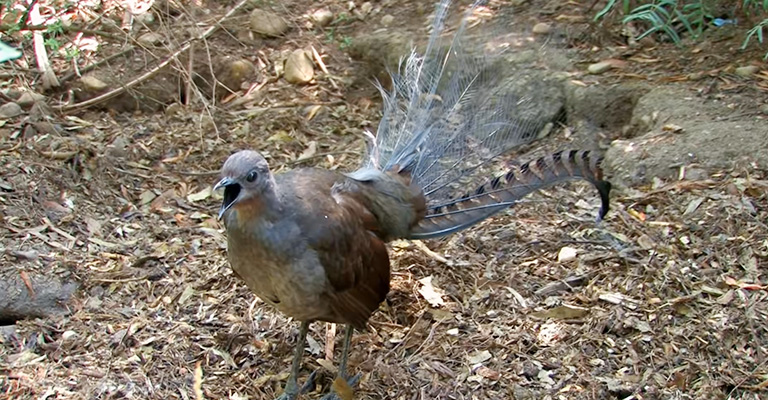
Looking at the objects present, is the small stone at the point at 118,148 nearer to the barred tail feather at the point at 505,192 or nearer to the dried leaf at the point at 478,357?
the barred tail feather at the point at 505,192

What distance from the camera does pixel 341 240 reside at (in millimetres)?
3572

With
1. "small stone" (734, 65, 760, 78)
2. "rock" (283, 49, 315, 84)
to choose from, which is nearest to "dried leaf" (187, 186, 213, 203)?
"rock" (283, 49, 315, 84)

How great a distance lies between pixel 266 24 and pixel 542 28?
2153mm

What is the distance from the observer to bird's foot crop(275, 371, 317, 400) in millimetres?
3818

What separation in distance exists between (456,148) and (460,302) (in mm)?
794

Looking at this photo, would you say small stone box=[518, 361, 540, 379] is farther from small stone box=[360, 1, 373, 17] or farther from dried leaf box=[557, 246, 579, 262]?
small stone box=[360, 1, 373, 17]

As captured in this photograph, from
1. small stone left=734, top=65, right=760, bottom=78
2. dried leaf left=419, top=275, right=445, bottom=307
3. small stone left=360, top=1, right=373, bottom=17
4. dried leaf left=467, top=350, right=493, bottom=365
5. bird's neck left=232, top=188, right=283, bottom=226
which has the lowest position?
dried leaf left=419, top=275, right=445, bottom=307

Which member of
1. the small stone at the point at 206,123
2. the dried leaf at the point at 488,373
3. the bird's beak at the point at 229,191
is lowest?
the small stone at the point at 206,123

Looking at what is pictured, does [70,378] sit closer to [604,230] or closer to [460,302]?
[460,302]

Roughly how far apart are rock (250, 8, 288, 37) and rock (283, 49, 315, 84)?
39 cm

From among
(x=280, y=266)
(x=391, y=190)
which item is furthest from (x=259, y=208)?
(x=391, y=190)

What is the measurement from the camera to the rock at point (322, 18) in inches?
264

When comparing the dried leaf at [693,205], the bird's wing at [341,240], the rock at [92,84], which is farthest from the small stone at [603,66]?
the rock at [92,84]

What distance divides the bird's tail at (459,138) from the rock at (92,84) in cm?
244
